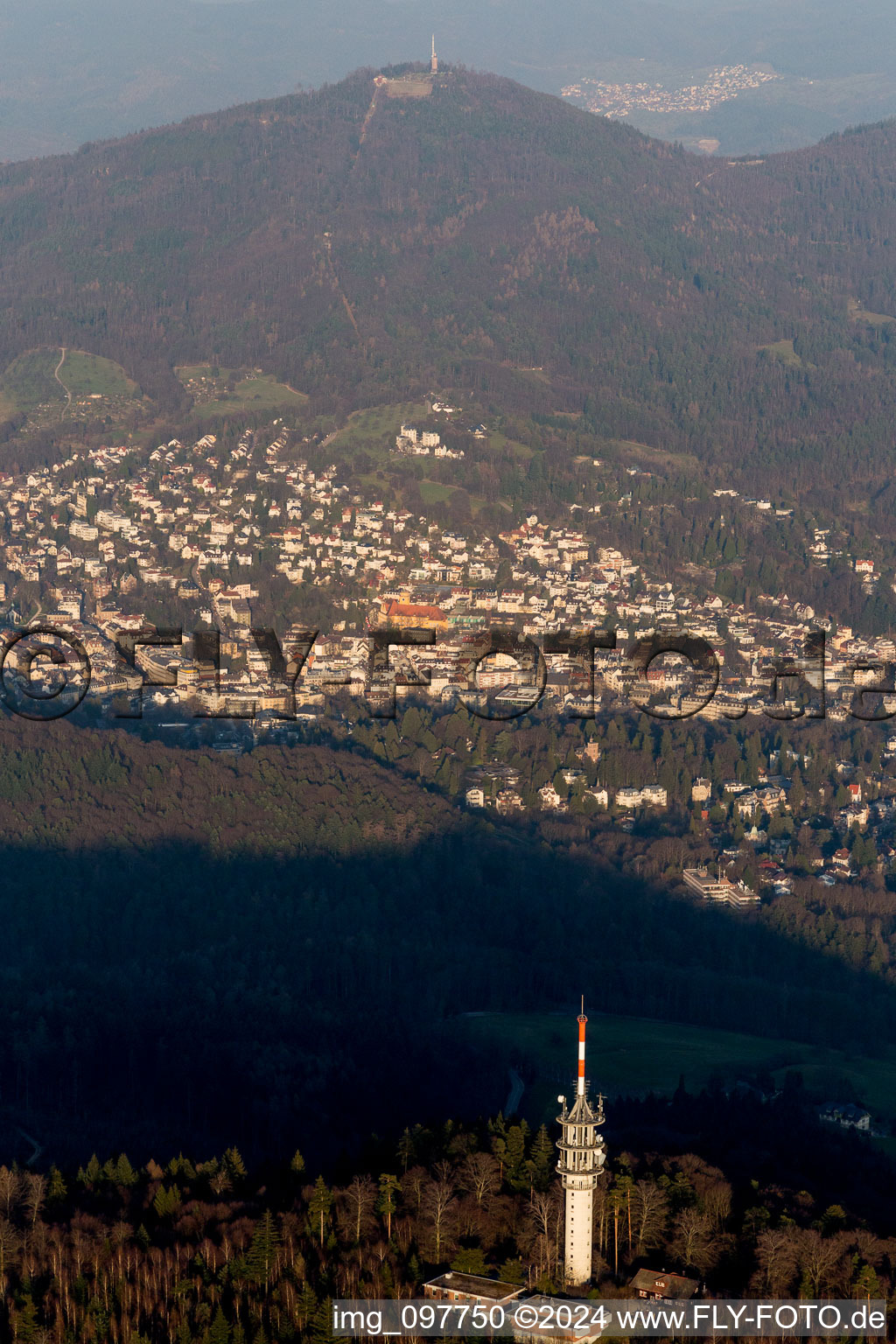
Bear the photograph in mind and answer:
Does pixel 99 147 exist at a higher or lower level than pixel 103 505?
higher

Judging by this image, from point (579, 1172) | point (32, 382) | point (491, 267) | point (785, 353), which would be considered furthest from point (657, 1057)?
point (491, 267)

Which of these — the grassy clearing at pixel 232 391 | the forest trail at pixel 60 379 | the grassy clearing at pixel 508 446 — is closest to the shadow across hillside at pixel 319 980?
the grassy clearing at pixel 508 446

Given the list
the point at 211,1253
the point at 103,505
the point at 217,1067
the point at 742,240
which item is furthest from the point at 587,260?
the point at 211,1253

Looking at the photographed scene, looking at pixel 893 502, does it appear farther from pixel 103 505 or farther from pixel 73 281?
pixel 73 281

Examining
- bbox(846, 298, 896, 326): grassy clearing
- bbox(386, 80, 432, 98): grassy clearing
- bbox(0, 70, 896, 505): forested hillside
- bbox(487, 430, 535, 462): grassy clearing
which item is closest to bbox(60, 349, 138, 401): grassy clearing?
bbox(0, 70, 896, 505): forested hillside

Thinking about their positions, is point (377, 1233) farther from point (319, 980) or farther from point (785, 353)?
Answer: point (785, 353)

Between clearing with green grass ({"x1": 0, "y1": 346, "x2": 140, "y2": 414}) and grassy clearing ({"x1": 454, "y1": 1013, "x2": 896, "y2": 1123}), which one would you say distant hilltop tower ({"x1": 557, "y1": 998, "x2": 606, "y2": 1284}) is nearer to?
grassy clearing ({"x1": 454, "y1": 1013, "x2": 896, "y2": 1123})
